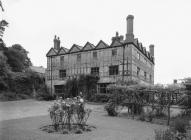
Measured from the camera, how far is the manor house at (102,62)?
27016 mm

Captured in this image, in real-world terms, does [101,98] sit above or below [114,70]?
below

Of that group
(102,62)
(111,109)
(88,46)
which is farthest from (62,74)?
(111,109)

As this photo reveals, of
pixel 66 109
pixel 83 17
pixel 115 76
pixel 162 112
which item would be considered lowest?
pixel 162 112

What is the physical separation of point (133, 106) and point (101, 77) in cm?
1424

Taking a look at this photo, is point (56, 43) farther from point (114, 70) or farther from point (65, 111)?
point (65, 111)

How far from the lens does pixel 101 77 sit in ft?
94.1

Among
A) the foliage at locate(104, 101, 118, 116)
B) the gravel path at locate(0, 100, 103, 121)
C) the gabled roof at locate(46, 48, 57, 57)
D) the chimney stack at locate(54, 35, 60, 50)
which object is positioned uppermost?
A: the chimney stack at locate(54, 35, 60, 50)

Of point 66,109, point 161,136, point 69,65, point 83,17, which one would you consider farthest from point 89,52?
point 161,136

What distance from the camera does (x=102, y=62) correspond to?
28.8 m

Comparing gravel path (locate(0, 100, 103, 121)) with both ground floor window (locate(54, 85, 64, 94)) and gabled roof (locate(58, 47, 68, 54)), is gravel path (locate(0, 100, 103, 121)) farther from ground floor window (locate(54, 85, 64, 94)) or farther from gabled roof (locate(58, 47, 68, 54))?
gabled roof (locate(58, 47, 68, 54))

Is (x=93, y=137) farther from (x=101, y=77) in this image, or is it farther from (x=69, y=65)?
(x=69, y=65)

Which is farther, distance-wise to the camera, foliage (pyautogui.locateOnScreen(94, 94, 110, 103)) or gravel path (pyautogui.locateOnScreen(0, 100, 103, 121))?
foliage (pyautogui.locateOnScreen(94, 94, 110, 103))

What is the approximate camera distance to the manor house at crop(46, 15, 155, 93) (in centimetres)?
2702

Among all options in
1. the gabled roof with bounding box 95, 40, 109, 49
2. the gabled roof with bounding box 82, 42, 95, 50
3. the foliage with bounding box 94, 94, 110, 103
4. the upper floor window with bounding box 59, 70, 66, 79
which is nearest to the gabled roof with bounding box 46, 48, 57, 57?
the upper floor window with bounding box 59, 70, 66, 79
